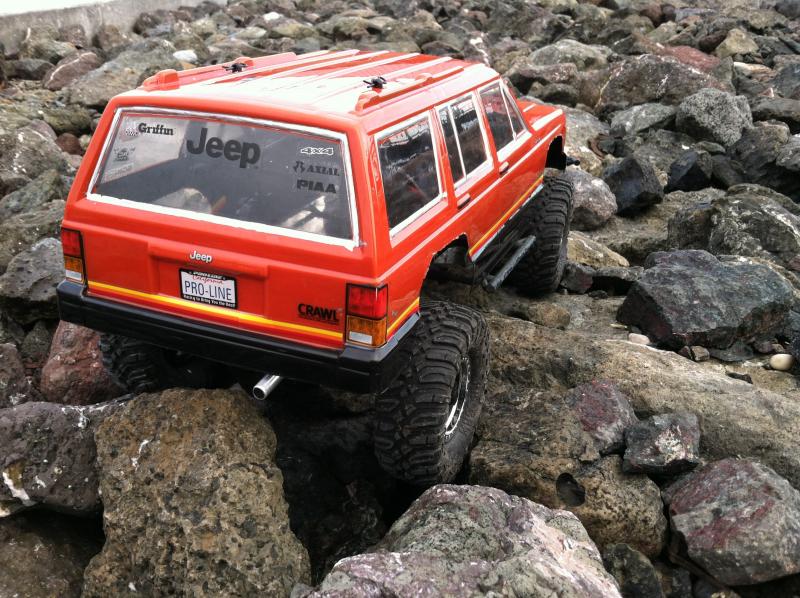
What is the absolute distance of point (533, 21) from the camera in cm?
2300

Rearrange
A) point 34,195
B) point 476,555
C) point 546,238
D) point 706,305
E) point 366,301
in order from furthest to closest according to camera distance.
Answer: point 34,195
point 546,238
point 706,305
point 366,301
point 476,555

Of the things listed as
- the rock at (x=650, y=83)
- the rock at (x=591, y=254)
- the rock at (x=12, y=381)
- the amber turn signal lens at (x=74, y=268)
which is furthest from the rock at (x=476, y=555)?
the rock at (x=650, y=83)

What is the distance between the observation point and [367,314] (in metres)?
3.46

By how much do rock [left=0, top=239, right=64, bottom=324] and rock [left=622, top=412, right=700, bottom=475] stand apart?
4159mm

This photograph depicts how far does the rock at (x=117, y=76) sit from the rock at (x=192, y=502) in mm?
10046

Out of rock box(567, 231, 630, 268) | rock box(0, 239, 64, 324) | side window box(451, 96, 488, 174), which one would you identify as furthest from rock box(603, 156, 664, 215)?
rock box(0, 239, 64, 324)

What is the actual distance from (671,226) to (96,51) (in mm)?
14276

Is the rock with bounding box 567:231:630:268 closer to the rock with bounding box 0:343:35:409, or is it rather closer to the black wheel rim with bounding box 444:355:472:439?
the black wheel rim with bounding box 444:355:472:439

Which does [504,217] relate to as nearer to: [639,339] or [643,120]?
[639,339]

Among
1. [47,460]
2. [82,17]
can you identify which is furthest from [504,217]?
[82,17]

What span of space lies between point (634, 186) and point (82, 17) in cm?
1514

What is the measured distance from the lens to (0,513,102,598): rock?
3.59 m

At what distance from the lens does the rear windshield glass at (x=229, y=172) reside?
11.6ft

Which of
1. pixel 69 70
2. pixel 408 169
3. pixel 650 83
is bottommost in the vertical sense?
pixel 69 70
